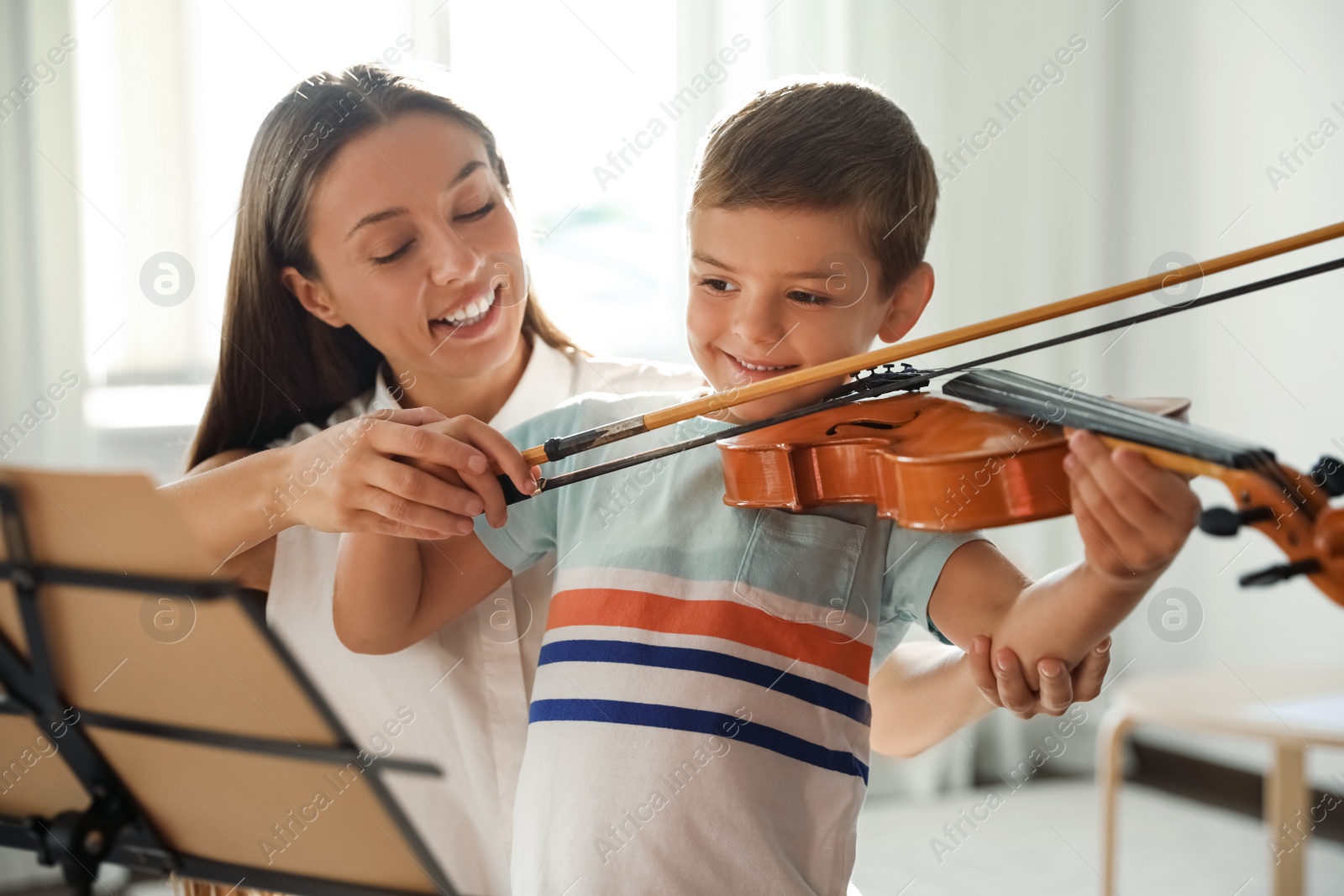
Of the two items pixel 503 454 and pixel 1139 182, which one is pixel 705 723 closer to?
pixel 503 454

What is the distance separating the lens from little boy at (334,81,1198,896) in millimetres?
789

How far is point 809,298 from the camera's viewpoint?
837 mm

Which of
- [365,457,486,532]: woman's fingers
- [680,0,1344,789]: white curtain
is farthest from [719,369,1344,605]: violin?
[680,0,1344,789]: white curtain

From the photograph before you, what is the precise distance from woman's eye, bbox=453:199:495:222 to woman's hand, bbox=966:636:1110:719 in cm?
60

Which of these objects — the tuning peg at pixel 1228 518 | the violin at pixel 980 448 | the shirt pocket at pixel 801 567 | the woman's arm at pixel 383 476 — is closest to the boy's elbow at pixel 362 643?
the woman's arm at pixel 383 476

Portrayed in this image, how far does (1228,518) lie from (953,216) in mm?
2106

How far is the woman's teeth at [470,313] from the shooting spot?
1.06 meters

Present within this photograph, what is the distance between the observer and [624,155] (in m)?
2.12

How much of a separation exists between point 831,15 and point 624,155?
0.65 meters

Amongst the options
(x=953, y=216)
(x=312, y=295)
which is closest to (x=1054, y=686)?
(x=312, y=295)

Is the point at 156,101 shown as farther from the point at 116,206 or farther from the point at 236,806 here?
the point at 236,806

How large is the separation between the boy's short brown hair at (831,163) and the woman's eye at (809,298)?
6 centimetres

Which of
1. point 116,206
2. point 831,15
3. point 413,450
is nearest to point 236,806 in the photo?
point 413,450

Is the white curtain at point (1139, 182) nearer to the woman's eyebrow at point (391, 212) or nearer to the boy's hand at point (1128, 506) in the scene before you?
the woman's eyebrow at point (391, 212)
